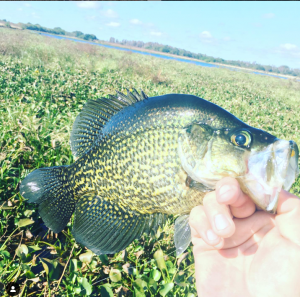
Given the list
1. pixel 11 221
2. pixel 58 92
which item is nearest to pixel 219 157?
pixel 11 221

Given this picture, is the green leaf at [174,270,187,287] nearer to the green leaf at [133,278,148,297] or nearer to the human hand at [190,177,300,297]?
the green leaf at [133,278,148,297]

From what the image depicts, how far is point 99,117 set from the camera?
1.80 metres

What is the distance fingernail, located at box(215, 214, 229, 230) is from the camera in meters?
1.15

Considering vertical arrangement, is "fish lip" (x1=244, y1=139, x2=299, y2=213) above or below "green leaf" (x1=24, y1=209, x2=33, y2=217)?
above

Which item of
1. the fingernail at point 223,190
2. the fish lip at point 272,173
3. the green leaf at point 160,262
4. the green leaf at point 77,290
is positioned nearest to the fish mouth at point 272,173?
the fish lip at point 272,173

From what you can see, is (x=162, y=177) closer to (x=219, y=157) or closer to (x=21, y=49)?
(x=219, y=157)

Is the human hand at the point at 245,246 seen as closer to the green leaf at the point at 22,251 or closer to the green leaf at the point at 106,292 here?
the green leaf at the point at 106,292

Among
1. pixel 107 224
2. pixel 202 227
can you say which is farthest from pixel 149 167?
pixel 107 224

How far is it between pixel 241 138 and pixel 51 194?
136cm

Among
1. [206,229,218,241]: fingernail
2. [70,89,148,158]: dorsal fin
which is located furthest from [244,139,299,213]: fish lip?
[70,89,148,158]: dorsal fin

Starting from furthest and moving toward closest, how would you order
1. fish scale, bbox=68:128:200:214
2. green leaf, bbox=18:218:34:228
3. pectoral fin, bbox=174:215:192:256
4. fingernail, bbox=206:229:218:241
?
green leaf, bbox=18:218:34:228
pectoral fin, bbox=174:215:192:256
fish scale, bbox=68:128:200:214
fingernail, bbox=206:229:218:241

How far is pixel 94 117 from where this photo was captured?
182 cm

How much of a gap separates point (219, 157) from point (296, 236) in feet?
1.60

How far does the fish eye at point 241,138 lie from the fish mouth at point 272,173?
0.08 meters
